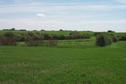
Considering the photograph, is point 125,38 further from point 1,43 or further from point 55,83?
point 55,83

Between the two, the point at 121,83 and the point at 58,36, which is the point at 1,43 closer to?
the point at 58,36

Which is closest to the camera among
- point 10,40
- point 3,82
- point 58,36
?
point 3,82

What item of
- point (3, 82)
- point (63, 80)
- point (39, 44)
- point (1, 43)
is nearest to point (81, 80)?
point (63, 80)

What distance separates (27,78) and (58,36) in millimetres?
45104

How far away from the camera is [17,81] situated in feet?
23.7

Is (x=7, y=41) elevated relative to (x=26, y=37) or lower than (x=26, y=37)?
lower

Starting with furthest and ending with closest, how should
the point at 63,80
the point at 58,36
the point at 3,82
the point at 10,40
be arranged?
the point at 58,36, the point at 10,40, the point at 63,80, the point at 3,82

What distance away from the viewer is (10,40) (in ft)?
117

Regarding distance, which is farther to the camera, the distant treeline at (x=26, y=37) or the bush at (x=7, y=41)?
the distant treeline at (x=26, y=37)

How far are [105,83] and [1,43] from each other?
3321 centimetres

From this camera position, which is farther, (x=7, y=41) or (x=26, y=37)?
(x=26, y=37)

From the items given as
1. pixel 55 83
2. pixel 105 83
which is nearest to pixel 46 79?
pixel 55 83

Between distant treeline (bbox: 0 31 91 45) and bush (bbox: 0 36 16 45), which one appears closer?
bush (bbox: 0 36 16 45)

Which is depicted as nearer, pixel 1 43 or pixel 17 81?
pixel 17 81
